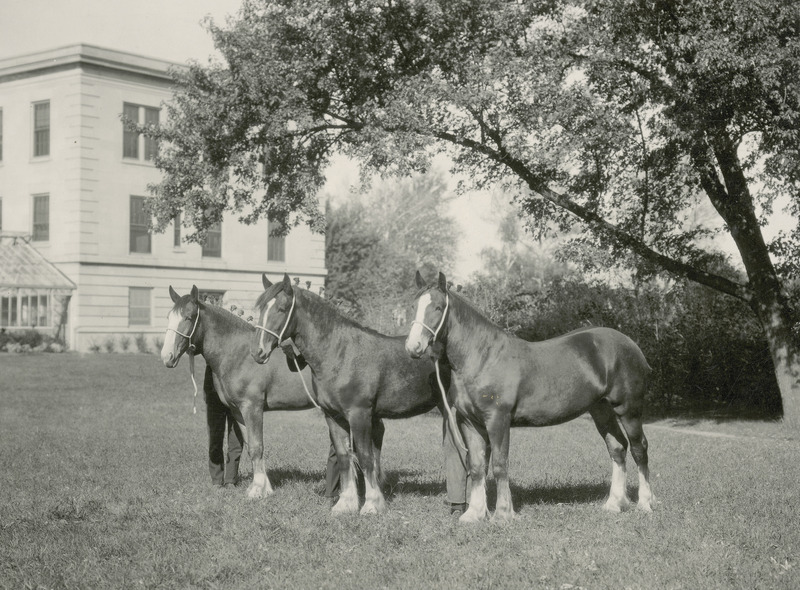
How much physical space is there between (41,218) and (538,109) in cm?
3384

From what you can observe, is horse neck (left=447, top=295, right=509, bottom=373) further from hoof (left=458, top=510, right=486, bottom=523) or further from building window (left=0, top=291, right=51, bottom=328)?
building window (left=0, top=291, right=51, bottom=328)

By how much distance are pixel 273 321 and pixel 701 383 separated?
631 inches

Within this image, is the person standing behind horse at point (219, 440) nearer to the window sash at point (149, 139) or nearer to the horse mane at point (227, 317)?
the horse mane at point (227, 317)

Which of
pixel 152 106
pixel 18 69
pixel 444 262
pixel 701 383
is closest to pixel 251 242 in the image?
pixel 152 106

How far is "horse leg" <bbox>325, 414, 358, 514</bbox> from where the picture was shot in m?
8.98

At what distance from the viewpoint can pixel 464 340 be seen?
854 centimetres

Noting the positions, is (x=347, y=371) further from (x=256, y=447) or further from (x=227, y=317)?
(x=227, y=317)

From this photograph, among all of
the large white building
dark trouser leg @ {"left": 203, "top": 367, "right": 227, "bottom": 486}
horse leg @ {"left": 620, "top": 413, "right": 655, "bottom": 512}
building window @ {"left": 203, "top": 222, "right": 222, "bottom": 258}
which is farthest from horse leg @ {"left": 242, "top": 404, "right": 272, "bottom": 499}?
building window @ {"left": 203, "top": 222, "right": 222, "bottom": 258}

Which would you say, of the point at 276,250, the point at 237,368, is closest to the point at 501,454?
the point at 237,368

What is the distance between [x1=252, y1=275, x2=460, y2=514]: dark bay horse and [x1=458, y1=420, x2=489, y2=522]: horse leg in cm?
70

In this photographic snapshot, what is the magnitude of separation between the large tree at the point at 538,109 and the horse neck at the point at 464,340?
7.27 m

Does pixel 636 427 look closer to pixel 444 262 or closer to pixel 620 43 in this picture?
pixel 620 43

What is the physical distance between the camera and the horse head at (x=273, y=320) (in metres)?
8.74

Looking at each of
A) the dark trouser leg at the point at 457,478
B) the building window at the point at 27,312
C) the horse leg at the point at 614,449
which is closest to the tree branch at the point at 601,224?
the horse leg at the point at 614,449
